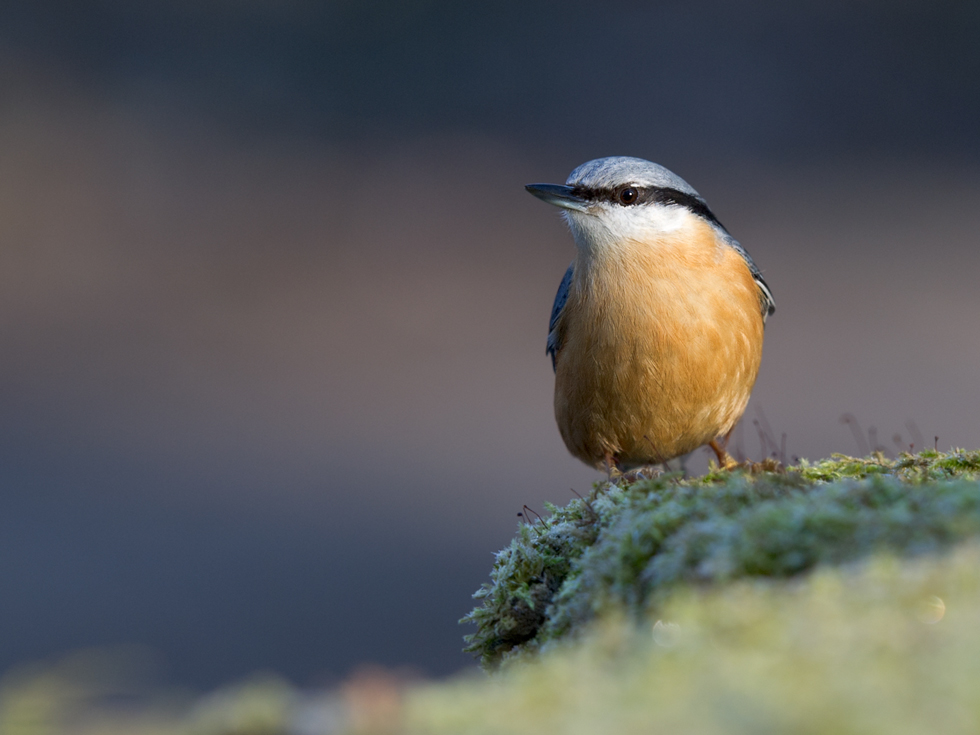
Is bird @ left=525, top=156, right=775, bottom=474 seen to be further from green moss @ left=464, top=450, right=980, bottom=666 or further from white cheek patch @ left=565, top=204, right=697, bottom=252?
green moss @ left=464, top=450, right=980, bottom=666

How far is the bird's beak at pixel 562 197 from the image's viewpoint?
4059mm

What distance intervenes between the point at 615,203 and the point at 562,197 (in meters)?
0.27

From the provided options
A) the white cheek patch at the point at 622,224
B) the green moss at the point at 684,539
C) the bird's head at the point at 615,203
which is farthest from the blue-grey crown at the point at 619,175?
the green moss at the point at 684,539

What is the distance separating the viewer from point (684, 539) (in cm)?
154

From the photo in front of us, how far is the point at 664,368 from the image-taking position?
3.85 meters

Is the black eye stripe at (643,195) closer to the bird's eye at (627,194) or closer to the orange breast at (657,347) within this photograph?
the bird's eye at (627,194)

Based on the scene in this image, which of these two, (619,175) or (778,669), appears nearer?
(778,669)

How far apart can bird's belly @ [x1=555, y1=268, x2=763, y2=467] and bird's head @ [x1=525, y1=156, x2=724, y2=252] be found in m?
0.38

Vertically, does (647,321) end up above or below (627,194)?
below

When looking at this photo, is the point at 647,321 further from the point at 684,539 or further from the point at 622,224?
the point at 684,539

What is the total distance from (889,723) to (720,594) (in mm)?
476

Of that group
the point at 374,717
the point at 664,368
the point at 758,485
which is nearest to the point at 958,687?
the point at 374,717

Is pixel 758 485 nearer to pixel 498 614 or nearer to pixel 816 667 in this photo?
pixel 498 614

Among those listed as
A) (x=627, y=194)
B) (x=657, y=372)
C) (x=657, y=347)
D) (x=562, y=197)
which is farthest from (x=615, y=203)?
(x=657, y=372)
